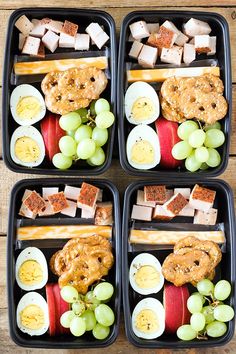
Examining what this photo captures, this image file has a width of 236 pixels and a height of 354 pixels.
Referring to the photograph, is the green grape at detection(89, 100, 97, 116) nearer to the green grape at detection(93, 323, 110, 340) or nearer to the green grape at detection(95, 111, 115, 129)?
the green grape at detection(95, 111, 115, 129)

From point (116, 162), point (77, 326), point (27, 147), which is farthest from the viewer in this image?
point (116, 162)

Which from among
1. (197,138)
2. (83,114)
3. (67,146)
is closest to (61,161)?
(67,146)

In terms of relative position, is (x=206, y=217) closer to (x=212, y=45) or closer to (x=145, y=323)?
(x=145, y=323)

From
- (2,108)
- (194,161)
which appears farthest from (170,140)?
(2,108)

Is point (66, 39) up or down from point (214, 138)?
up

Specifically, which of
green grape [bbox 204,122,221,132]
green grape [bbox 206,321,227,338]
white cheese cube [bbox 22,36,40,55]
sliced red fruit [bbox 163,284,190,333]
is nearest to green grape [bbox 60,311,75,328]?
sliced red fruit [bbox 163,284,190,333]

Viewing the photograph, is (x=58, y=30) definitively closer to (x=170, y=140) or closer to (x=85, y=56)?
(x=85, y=56)
